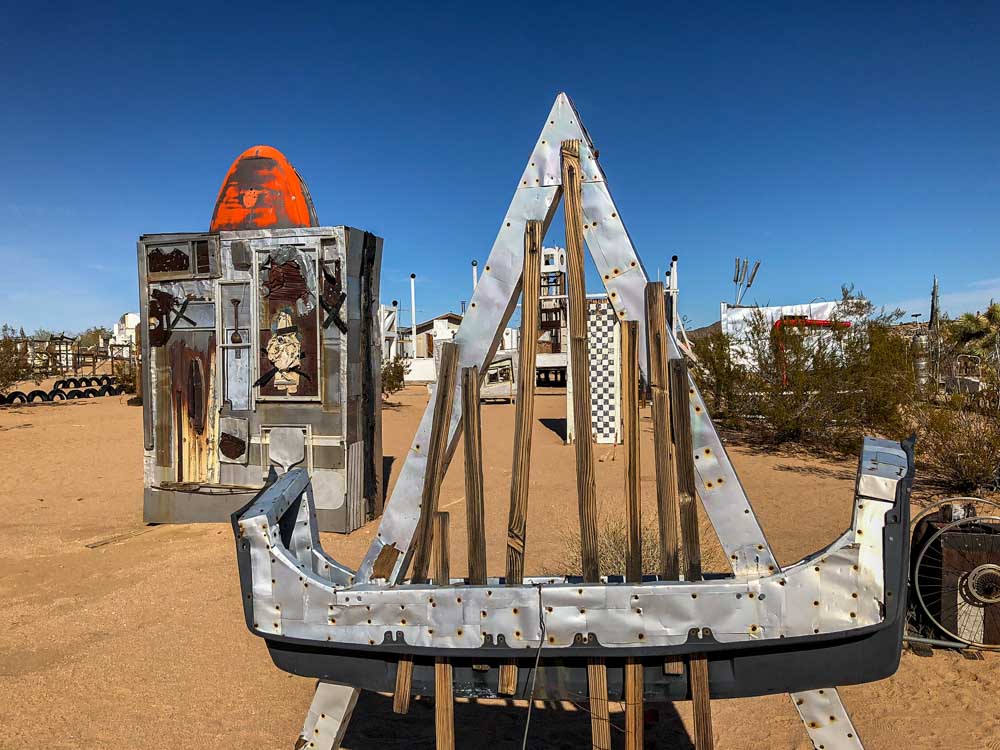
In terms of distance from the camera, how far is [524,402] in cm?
223

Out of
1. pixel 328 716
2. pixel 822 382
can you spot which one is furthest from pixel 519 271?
pixel 822 382

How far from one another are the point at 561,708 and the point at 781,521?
4.51 metres

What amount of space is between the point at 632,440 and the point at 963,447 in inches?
319

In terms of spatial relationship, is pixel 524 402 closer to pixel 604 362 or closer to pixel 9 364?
pixel 604 362

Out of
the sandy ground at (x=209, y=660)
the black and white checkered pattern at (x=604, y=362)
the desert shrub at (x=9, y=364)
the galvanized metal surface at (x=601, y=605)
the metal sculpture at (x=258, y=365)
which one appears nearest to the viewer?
the galvanized metal surface at (x=601, y=605)

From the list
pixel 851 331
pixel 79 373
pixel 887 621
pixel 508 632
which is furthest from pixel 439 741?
pixel 79 373

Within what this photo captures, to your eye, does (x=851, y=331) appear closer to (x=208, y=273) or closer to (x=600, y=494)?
(x=600, y=494)

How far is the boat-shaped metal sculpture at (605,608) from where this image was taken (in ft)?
6.19

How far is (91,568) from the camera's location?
6387mm

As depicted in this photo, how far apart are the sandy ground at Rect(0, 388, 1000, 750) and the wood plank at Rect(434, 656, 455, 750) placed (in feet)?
4.58

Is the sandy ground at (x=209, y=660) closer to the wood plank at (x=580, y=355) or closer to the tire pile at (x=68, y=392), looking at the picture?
the wood plank at (x=580, y=355)

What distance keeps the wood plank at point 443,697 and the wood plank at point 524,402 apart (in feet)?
1.09

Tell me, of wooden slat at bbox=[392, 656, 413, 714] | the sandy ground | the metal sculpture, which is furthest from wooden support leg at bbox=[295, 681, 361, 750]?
the metal sculpture

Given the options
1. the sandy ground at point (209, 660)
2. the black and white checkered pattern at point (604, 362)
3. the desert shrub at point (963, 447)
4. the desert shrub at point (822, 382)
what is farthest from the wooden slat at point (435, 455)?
the black and white checkered pattern at point (604, 362)
